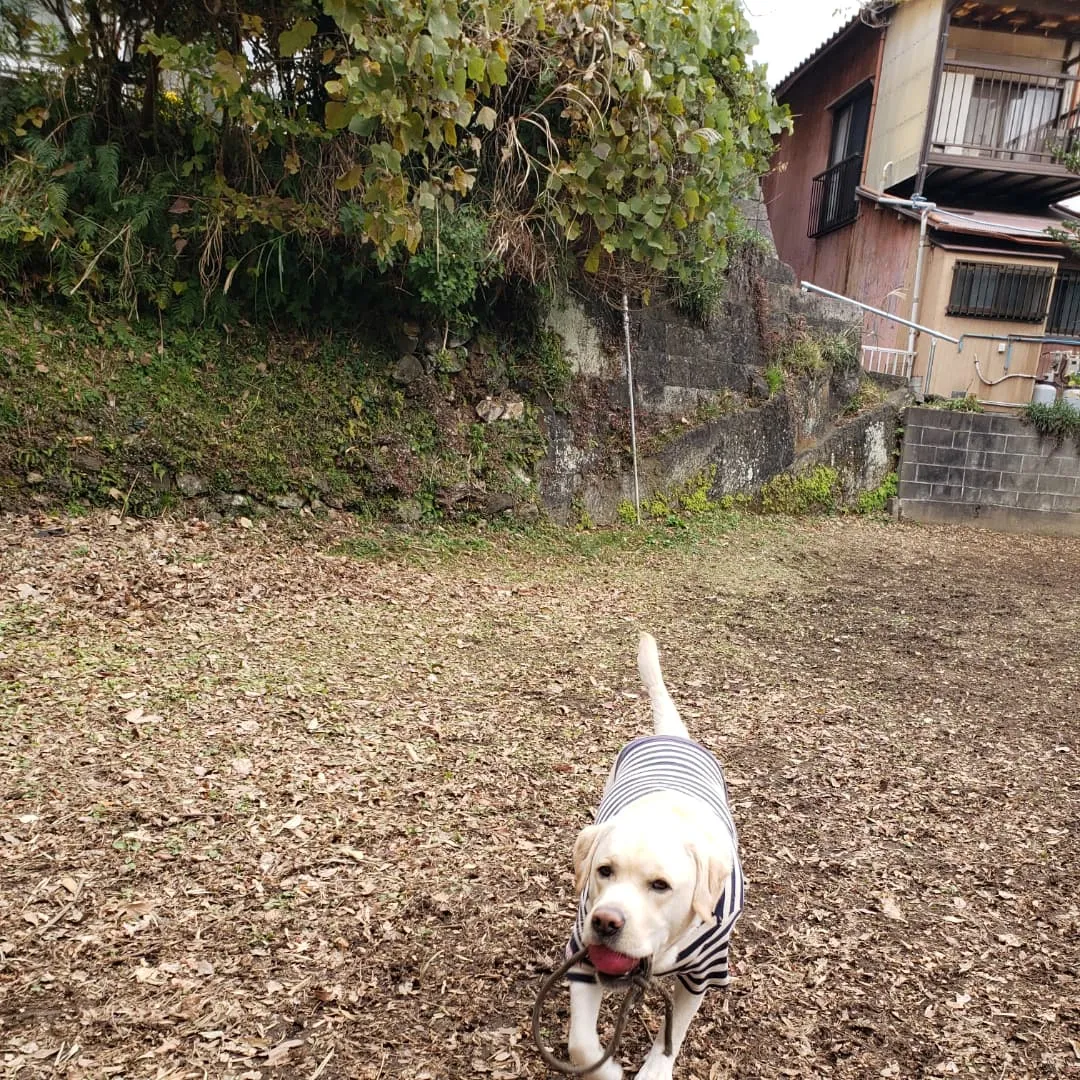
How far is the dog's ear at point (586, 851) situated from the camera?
175 cm

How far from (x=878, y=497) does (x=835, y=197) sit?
8.78m

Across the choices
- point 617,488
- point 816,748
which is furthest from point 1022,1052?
point 617,488

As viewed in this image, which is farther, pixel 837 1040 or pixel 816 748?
pixel 816 748

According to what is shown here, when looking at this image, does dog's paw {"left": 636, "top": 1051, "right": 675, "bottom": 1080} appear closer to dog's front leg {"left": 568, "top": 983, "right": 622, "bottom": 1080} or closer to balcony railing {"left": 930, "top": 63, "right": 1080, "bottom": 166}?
dog's front leg {"left": 568, "top": 983, "right": 622, "bottom": 1080}

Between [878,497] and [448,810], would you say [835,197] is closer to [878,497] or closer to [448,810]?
[878,497]

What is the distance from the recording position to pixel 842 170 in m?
14.7

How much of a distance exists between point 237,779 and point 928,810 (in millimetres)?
3006

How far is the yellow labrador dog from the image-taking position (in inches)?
62.8

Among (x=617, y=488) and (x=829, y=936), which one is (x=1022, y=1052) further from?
(x=617, y=488)

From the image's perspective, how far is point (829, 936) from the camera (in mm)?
2494

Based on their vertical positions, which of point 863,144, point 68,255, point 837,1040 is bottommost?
point 837,1040

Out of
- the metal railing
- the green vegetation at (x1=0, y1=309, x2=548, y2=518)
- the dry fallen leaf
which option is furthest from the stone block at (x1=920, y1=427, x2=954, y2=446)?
the dry fallen leaf

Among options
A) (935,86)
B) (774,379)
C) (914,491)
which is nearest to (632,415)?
(774,379)

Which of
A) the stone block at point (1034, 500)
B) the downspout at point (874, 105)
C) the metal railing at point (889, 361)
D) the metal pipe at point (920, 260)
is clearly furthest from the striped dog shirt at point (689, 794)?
the downspout at point (874, 105)
